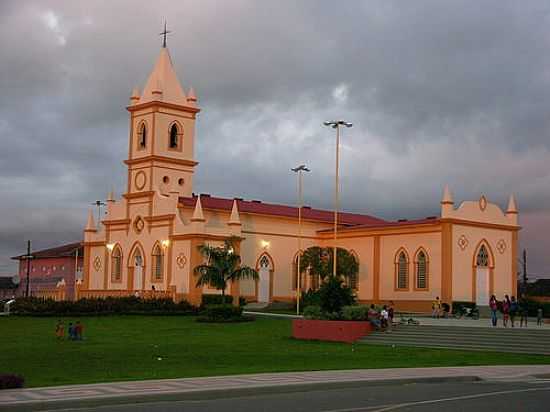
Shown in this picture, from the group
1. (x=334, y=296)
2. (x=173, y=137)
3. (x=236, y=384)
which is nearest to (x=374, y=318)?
(x=334, y=296)

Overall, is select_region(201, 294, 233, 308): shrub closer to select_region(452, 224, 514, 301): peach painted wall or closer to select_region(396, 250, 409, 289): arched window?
select_region(396, 250, 409, 289): arched window

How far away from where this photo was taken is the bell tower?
65125 mm

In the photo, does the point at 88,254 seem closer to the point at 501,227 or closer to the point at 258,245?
the point at 258,245

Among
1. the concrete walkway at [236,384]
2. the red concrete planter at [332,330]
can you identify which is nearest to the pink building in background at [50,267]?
the red concrete planter at [332,330]

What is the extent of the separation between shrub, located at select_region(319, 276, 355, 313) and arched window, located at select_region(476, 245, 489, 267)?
21.8 meters

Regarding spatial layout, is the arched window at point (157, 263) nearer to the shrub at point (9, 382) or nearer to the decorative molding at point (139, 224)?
the decorative molding at point (139, 224)

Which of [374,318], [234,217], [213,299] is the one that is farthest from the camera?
[234,217]

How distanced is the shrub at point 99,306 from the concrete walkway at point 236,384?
3018 cm

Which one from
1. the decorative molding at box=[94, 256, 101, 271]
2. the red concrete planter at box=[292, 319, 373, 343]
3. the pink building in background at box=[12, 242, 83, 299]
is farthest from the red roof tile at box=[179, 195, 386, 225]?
the pink building in background at box=[12, 242, 83, 299]

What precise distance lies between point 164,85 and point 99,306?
806 inches

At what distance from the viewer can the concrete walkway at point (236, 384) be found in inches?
667

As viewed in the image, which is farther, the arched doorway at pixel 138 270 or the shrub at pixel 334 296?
the arched doorway at pixel 138 270

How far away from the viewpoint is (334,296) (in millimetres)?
Answer: 40906

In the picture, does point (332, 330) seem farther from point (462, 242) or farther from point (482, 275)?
point (482, 275)
